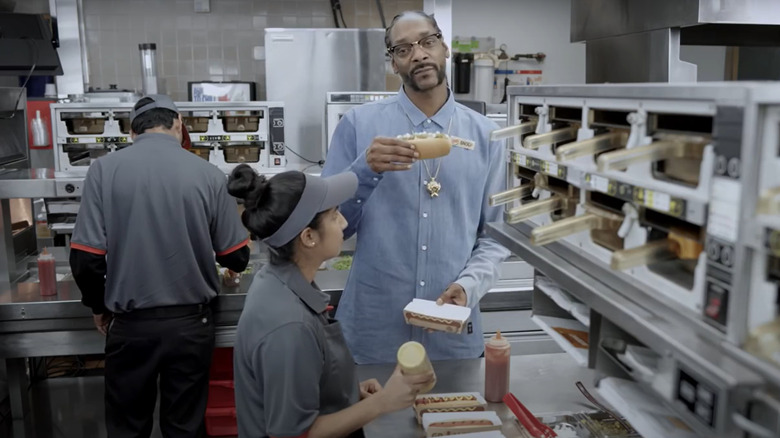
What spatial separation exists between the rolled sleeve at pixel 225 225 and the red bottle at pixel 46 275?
35.3 inches

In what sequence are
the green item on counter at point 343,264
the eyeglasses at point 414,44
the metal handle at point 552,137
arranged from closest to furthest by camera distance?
the metal handle at point 552,137 → the eyeglasses at point 414,44 → the green item on counter at point 343,264

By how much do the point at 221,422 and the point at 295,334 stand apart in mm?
2215

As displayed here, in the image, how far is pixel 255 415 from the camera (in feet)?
6.10

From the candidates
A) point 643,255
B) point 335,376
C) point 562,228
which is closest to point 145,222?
point 335,376

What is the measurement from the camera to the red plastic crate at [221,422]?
12.1ft

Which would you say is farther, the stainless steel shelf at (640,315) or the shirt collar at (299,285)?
the shirt collar at (299,285)

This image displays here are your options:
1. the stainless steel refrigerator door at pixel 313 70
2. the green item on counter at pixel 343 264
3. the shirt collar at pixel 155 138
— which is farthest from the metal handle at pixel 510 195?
the stainless steel refrigerator door at pixel 313 70

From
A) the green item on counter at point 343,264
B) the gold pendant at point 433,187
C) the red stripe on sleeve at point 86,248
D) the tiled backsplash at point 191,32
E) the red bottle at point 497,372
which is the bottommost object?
the green item on counter at point 343,264

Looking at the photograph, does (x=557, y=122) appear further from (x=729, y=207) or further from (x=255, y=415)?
(x=255, y=415)

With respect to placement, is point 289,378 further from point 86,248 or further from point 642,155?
point 86,248

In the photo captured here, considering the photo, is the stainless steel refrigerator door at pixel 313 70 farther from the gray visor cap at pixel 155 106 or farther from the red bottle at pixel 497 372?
the red bottle at pixel 497 372

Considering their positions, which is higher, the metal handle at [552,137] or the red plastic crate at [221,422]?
the metal handle at [552,137]

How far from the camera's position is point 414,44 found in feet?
7.76

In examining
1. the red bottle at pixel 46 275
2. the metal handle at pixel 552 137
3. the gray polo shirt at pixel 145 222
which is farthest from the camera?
the red bottle at pixel 46 275
